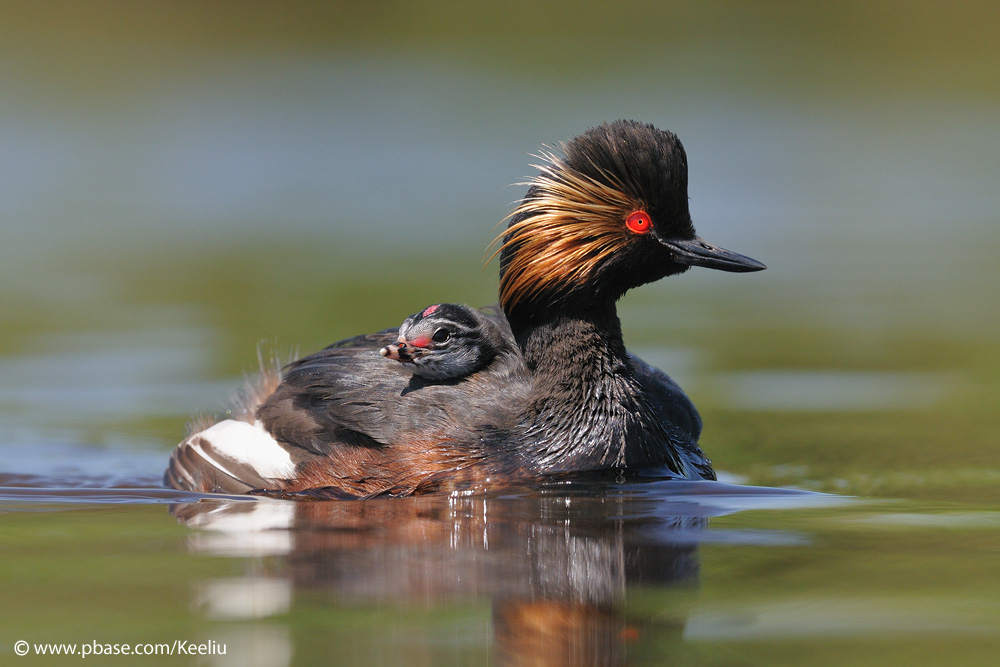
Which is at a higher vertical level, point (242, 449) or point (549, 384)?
point (549, 384)

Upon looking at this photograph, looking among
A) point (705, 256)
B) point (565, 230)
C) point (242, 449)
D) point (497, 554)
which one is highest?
point (565, 230)

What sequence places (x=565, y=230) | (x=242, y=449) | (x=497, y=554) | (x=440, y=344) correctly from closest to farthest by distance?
(x=497, y=554), (x=565, y=230), (x=440, y=344), (x=242, y=449)

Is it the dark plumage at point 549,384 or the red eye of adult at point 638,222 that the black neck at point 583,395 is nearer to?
the dark plumage at point 549,384

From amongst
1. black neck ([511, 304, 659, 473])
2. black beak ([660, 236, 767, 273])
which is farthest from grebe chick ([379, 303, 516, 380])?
black beak ([660, 236, 767, 273])

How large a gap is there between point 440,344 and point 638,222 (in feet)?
4.21

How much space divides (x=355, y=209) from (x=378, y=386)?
12.4 meters

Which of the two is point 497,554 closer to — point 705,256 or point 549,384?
point 549,384

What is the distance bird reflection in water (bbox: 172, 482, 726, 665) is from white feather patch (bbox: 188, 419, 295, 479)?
0.38 metres

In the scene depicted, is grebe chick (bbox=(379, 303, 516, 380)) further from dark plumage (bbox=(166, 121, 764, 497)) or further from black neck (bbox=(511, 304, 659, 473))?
black neck (bbox=(511, 304, 659, 473))

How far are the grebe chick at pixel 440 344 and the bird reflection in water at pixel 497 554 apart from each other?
2.62ft

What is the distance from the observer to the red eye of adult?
7352mm

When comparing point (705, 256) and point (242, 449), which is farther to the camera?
point (242, 449)

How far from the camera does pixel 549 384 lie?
24.5 feet

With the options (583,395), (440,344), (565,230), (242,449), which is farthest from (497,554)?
(242,449)
